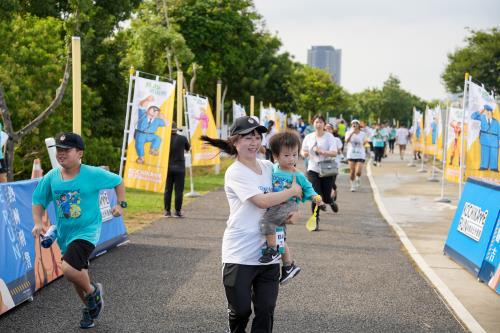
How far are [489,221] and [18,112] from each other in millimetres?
12717

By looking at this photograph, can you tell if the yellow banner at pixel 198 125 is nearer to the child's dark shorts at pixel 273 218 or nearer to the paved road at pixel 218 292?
the paved road at pixel 218 292

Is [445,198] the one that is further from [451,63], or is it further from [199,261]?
[451,63]

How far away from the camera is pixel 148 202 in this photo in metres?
15.1

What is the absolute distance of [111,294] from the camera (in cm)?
675

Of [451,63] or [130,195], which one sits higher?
[451,63]

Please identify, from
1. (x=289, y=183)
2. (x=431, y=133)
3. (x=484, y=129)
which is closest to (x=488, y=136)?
(x=484, y=129)

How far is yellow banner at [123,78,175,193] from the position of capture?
39.3 feet

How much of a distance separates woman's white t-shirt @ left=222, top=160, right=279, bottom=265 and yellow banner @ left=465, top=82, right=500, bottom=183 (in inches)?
306

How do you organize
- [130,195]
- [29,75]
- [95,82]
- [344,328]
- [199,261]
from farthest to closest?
[95,82]
[29,75]
[130,195]
[199,261]
[344,328]

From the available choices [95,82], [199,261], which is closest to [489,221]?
[199,261]

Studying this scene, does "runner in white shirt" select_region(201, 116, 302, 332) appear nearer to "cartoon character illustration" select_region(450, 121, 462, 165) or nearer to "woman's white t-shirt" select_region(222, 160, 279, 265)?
"woman's white t-shirt" select_region(222, 160, 279, 265)

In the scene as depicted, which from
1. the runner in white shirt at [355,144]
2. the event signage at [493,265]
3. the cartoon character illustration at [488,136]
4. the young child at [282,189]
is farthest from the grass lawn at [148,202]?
the young child at [282,189]

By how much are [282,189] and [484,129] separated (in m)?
7.78

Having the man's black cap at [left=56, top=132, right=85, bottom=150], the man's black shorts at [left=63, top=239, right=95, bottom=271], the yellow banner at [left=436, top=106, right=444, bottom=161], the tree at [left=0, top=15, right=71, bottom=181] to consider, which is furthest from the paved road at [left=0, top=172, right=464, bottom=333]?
the yellow banner at [left=436, top=106, right=444, bottom=161]
